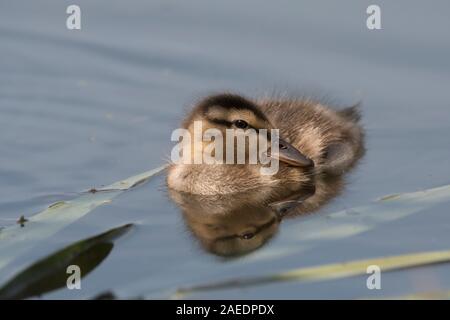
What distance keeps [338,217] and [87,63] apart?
260cm

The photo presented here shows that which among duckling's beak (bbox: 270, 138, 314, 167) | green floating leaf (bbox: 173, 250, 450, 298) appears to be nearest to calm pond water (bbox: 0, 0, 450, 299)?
green floating leaf (bbox: 173, 250, 450, 298)

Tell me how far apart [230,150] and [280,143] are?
9.5 inches

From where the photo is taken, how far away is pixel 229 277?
4352 mm

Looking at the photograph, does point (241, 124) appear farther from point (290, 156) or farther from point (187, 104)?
point (187, 104)

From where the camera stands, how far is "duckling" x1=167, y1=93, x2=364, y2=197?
5500 millimetres

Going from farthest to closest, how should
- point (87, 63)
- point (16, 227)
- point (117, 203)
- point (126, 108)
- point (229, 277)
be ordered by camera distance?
1. point (87, 63)
2. point (126, 108)
3. point (117, 203)
4. point (16, 227)
5. point (229, 277)

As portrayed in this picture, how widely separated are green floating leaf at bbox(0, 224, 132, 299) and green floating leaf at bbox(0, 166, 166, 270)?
0.16m

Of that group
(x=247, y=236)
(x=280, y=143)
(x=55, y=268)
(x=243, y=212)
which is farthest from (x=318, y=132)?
(x=55, y=268)

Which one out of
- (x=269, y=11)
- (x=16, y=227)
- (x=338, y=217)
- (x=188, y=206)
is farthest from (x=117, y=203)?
(x=269, y=11)

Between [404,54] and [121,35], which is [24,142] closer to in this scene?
[121,35]

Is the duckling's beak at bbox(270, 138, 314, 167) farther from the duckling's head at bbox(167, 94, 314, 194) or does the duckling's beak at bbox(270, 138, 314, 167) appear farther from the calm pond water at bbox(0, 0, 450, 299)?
the calm pond water at bbox(0, 0, 450, 299)

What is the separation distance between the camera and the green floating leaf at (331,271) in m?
4.18

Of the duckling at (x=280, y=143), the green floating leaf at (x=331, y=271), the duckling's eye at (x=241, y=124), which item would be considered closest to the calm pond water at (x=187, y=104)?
the green floating leaf at (x=331, y=271)

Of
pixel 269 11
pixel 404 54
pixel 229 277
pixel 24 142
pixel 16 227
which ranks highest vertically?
pixel 269 11
